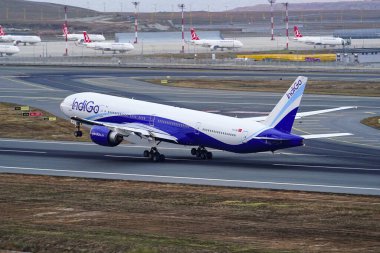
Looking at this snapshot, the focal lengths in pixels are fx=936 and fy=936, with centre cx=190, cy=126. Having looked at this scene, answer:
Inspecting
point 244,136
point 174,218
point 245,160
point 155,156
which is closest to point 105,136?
point 155,156

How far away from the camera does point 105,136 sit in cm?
6762

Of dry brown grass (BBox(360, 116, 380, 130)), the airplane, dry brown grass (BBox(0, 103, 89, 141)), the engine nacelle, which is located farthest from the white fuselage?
dry brown grass (BBox(360, 116, 380, 130))

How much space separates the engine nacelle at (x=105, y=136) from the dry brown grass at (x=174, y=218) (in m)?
7.19

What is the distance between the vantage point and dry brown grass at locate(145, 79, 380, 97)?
12501 cm

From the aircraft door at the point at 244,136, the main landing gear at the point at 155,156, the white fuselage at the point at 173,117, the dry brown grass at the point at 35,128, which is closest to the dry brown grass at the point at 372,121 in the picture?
the white fuselage at the point at 173,117

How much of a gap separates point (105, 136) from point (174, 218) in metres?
22.9

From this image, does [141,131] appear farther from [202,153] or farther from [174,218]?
[174,218]

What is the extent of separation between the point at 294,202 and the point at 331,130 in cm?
3583

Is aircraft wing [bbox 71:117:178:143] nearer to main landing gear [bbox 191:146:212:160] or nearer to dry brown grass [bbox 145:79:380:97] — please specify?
main landing gear [bbox 191:146:212:160]

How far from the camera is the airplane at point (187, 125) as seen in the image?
6244cm

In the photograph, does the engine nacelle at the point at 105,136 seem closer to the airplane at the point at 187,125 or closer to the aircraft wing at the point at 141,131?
the airplane at the point at 187,125

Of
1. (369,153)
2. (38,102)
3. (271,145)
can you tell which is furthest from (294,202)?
(38,102)

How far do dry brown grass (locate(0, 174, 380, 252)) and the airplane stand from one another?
7.30 meters

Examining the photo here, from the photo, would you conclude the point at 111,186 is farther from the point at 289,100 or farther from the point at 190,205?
the point at 289,100
